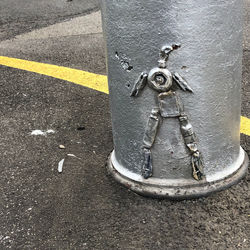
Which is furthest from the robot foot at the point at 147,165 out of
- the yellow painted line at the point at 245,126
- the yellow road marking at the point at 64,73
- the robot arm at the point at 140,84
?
the yellow road marking at the point at 64,73

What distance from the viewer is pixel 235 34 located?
191 cm

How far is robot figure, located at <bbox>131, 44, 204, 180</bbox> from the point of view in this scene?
72.4 inches

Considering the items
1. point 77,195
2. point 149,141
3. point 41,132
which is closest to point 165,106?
point 149,141

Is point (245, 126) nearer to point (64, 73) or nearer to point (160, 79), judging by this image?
point (160, 79)

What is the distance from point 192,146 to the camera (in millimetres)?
1992

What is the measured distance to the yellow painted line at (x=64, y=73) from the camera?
3.80m

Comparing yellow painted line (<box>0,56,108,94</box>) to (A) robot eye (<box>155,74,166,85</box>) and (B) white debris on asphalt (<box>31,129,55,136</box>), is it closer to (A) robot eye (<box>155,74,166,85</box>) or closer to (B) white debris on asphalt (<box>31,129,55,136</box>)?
(B) white debris on asphalt (<box>31,129,55,136</box>)

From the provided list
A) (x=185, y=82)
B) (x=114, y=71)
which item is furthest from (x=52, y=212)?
(x=185, y=82)

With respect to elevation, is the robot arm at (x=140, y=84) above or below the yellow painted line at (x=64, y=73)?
above

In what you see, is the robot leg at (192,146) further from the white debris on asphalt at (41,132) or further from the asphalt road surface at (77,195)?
the white debris on asphalt at (41,132)

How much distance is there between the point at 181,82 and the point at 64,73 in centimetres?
247

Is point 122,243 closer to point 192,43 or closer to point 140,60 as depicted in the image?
point 140,60

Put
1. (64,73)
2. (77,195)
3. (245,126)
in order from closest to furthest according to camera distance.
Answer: (77,195) → (245,126) → (64,73)

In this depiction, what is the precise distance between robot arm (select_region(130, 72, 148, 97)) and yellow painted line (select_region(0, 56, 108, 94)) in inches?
65.1
